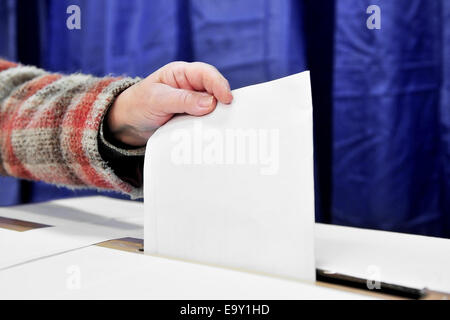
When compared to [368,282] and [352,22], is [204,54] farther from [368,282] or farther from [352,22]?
[368,282]

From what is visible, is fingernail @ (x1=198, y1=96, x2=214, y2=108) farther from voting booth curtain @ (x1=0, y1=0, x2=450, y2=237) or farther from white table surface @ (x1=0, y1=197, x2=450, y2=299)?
voting booth curtain @ (x1=0, y1=0, x2=450, y2=237)

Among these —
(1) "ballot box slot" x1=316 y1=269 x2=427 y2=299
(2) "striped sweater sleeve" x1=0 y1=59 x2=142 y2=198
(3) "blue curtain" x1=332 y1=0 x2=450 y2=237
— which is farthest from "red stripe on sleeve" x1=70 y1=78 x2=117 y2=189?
(3) "blue curtain" x1=332 y1=0 x2=450 y2=237

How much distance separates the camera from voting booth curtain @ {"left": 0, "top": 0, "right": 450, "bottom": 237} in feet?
2.61

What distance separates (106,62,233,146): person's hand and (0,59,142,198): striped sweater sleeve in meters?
0.03

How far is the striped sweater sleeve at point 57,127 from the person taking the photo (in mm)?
605

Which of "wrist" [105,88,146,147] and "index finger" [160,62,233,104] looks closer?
"index finger" [160,62,233,104]

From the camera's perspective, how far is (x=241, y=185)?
1.46ft

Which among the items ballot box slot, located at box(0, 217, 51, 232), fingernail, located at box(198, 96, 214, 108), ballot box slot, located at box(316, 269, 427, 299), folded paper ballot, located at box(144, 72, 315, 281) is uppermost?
fingernail, located at box(198, 96, 214, 108)

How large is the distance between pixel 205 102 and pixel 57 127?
280 millimetres

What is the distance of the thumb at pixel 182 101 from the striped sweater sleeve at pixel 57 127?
0.10 meters

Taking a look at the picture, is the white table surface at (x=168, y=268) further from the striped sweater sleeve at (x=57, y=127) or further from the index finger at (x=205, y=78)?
the index finger at (x=205, y=78)

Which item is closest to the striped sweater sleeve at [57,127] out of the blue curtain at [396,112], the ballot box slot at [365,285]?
the ballot box slot at [365,285]
